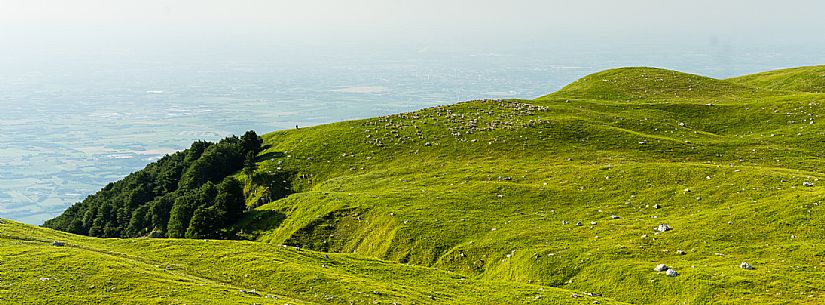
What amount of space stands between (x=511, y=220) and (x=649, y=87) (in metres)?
60.4

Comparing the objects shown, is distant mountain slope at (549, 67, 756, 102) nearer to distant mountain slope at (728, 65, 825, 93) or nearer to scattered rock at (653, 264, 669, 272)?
distant mountain slope at (728, 65, 825, 93)

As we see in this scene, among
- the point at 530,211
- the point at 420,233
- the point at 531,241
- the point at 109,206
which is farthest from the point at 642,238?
the point at 109,206

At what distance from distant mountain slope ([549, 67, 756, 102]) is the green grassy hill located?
8774 millimetres

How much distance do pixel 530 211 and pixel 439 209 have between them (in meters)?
7.64

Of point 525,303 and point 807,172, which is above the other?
point 807,172

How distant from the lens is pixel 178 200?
64.6 meters

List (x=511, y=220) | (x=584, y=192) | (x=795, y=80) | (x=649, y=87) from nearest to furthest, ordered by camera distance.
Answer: (x=511, y=220)
(x=584, y=192)
(x=649, y=87)
(x=795, y=80)

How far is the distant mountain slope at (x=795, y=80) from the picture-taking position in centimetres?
9869

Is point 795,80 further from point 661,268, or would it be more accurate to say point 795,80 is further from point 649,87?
point 661,268

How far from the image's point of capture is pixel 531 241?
3966cm

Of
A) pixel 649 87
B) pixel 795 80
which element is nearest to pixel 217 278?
pixel 649 87

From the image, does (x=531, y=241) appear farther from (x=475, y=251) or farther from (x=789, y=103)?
(x=789, y=103)

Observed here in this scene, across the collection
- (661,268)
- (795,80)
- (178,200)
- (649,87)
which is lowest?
(661,268)

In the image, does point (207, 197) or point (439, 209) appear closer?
point (439, 209)
